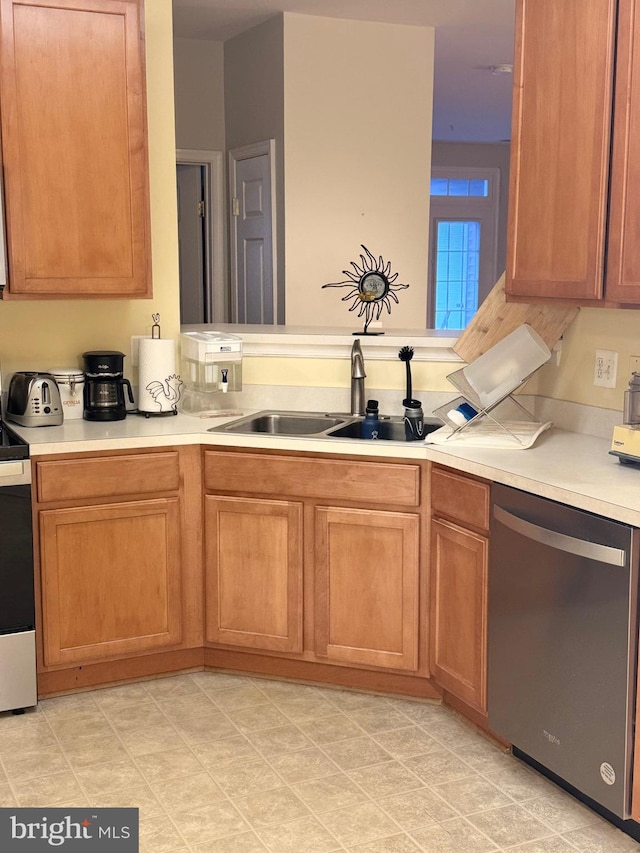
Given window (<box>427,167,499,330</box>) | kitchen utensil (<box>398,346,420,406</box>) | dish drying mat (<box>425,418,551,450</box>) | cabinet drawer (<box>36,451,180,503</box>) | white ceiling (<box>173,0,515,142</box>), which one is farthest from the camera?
window (<box>427,167,499,330</box>)

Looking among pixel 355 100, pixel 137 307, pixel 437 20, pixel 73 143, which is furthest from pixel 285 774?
pixel 437 20

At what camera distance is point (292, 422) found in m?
3.68

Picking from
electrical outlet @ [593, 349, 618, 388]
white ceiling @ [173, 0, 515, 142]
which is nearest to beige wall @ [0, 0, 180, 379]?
electrical outlet @ [593, 349, 618, 388]

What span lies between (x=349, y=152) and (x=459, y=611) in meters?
3.52

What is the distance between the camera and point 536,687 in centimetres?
259

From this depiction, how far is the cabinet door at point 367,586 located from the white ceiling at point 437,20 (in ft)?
10.8

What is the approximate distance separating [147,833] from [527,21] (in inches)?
98.5

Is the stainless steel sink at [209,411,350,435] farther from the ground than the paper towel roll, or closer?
closer

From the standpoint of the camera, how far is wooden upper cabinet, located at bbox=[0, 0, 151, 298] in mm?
3162

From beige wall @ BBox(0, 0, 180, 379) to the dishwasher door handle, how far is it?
1.70 m

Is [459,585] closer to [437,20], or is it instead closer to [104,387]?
[104,387]

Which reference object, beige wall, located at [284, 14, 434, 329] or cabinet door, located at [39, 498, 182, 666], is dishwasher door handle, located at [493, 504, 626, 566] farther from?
beige wall, located at [284, 14, 434, 329]

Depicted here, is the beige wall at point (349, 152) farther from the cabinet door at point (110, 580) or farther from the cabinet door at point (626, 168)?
the cabinet door at point (626, 168)

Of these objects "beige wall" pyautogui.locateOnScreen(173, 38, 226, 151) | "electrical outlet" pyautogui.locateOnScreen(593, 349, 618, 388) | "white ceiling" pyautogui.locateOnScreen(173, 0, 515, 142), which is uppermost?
"white ceiling" pyautogui.locateOnScreen(173, 0, 515, 142)
